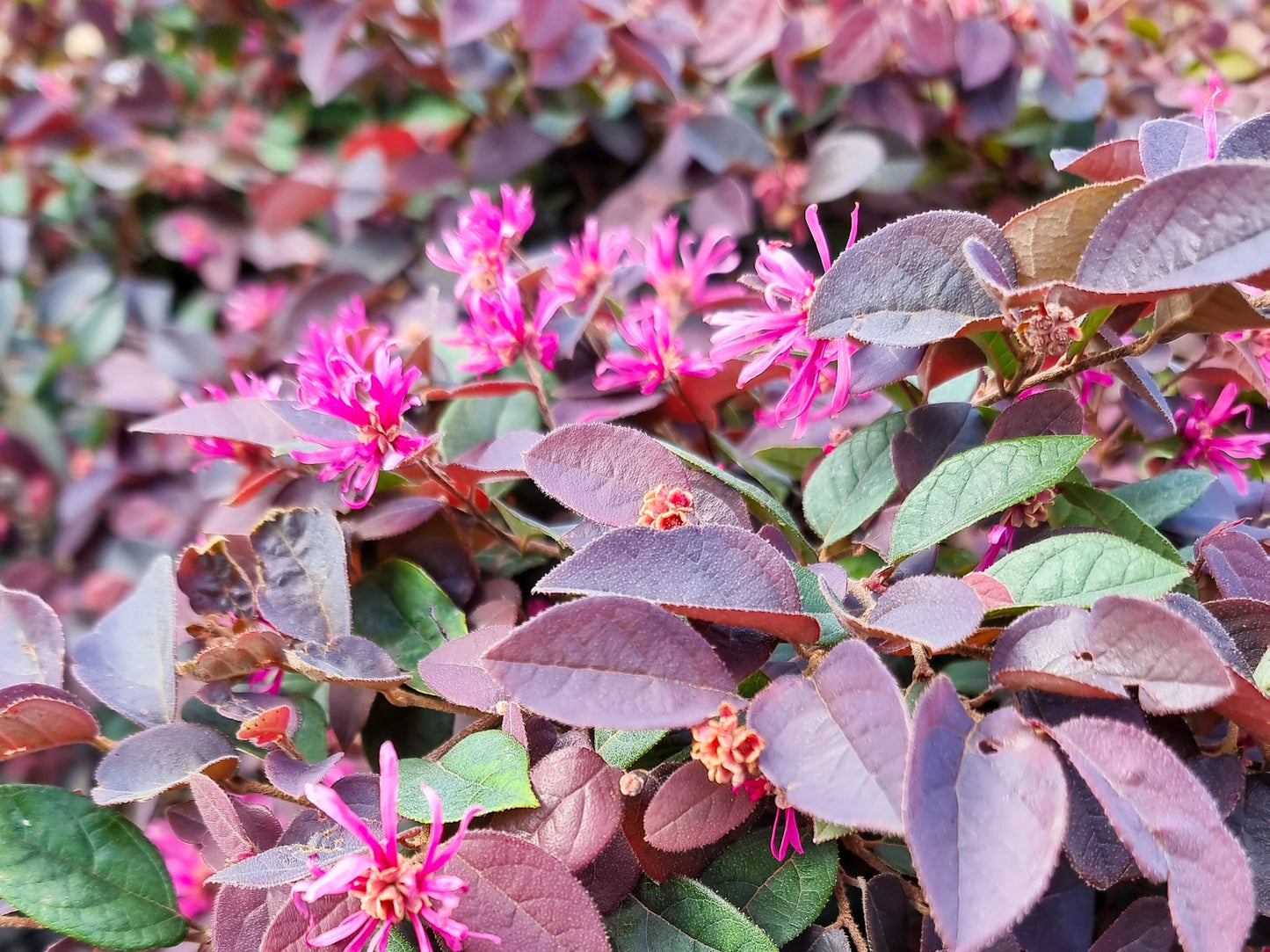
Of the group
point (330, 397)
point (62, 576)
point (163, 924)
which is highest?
point (330, 397)

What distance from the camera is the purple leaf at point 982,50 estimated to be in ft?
3.26

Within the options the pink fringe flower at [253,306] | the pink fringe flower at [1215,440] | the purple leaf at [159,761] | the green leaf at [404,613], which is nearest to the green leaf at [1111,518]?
the pink fringe flower at [1215,440]

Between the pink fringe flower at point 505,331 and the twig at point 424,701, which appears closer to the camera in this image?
the twig at point 424,701

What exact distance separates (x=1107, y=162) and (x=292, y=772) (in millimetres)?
549

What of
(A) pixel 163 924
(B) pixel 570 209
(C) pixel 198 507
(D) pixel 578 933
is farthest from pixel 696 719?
(B) pixel 570 209

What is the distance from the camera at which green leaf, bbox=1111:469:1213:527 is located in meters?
0.54

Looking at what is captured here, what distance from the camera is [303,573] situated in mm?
526

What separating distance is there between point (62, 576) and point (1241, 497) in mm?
1444

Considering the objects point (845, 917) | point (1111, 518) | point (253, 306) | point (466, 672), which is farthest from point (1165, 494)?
point (253, 306)

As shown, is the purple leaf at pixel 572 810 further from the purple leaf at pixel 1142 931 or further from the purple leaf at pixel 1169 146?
the purple leaf at pixel 1169 146

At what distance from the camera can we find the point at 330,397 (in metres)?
0.51

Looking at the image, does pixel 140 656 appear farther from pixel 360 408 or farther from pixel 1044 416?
pixel 1044 416

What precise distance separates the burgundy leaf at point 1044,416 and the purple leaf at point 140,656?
471 mm

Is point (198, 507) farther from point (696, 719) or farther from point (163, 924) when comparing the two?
point (696, 719)
